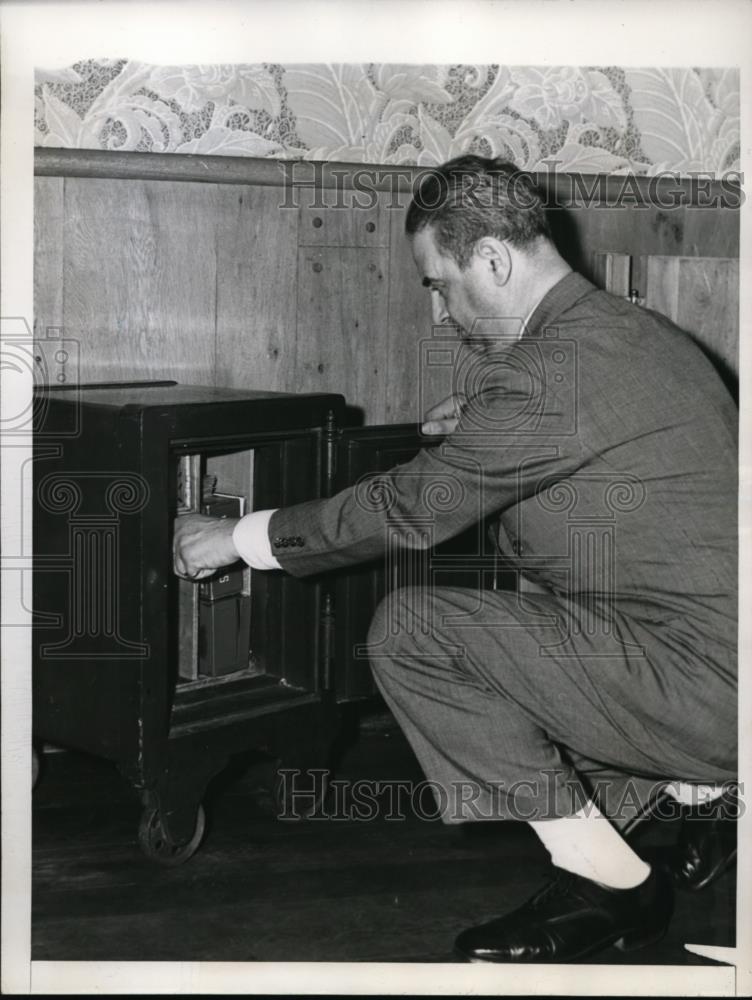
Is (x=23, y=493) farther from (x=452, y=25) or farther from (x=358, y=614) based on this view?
(x=452, y=25)

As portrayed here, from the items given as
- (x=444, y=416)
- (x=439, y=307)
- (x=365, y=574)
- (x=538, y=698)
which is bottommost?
(x=538, y=698)

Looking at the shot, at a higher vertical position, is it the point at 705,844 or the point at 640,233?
the point at 640,233

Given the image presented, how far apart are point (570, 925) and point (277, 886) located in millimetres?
495

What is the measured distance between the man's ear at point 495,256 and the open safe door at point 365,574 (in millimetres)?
421

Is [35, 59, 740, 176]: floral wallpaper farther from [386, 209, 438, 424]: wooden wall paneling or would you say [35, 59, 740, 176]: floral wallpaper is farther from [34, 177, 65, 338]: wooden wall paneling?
[386, 209, 438, 424]: wooden wall paneling

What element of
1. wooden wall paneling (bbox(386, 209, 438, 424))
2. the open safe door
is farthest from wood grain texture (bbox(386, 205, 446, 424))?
the open safe door

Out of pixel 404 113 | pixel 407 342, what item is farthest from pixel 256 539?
pixel 404 113

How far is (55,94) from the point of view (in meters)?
2.46

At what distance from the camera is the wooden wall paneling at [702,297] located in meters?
3.00

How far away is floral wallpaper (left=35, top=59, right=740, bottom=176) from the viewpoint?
2504mm

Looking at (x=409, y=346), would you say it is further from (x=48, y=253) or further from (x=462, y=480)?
(x=462, y=480)

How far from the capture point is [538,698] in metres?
1.87

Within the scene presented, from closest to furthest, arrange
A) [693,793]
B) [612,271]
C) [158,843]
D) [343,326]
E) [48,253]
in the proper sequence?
1. [158,843]
2. [693,793]
3. [48,253]
4. [343,326]
5. [612,271]

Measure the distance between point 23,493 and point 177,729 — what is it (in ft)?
1.62
